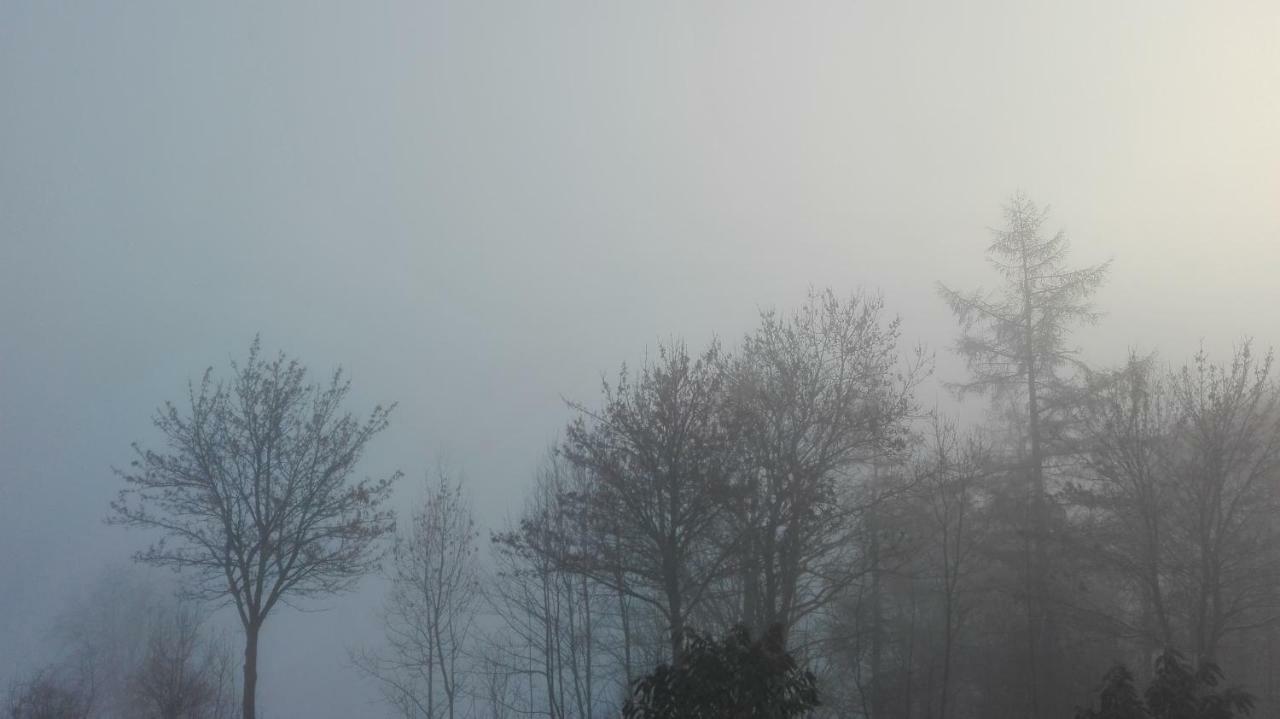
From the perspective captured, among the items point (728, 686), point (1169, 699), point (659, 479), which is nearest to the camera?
point (728, 686)

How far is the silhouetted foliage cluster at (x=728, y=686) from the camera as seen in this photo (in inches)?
322

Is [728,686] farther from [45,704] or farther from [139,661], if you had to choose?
[139,661]

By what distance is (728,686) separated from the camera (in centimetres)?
824

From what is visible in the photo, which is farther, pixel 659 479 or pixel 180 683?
pixel 180 683

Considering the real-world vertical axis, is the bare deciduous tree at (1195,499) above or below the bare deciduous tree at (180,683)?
above

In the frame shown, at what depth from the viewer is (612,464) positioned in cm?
1695

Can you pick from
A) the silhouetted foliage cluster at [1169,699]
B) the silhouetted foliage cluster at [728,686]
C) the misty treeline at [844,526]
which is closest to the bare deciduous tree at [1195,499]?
the misty treeline at [844,526]

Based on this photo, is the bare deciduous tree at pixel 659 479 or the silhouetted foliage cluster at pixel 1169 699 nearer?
the silhouetted foliage cluster at pixel 1169 699

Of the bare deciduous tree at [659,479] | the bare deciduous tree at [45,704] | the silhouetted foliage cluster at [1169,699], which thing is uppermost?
the bare deciduous tree at [659,479]

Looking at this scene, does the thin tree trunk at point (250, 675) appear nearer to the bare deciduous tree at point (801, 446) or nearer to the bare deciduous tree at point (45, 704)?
the bare deciduous tree at point (45, 704)

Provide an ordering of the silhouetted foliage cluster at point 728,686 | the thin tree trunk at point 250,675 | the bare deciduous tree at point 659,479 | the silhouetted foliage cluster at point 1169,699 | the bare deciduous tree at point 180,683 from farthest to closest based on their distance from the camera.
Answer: the bare deciduous tree at point 180,683
the thin tree trunk at point 250,675
the bare deciduous tree at point 659,479
the silhouetted foliage cluster at point 1169,699
the silhouetted foliage cluster at point 728,686

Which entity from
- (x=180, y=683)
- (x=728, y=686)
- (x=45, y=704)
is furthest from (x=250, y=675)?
(x=728, y=686)

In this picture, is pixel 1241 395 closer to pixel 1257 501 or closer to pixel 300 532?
pixel 1257 501

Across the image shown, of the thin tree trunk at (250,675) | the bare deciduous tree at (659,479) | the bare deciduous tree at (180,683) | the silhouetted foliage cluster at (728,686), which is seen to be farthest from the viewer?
the bare deciduous tree at (180,683)
